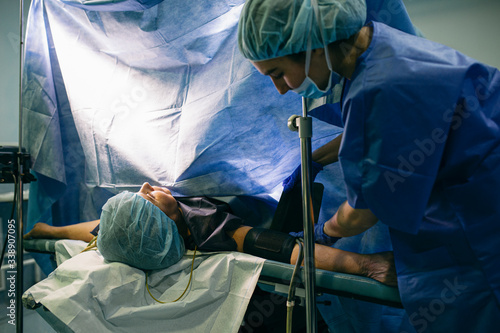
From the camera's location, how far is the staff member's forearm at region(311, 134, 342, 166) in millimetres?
1279

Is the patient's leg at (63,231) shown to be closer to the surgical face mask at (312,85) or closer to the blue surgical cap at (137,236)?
the blue surgical cap at (137,236)

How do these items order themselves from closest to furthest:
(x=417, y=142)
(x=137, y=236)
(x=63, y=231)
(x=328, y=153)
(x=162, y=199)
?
(x=417, y=142), (x=328, y=153), (x=137, y=236), (x=162, y=199), (x=63, y=231)

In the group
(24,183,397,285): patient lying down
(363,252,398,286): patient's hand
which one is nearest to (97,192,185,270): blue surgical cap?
(24,183,397,285): patient lying down

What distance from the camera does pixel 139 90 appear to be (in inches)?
65.4

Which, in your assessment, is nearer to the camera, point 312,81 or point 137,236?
point 312,81

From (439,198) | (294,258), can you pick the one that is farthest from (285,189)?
(439,198)

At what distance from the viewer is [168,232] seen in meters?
1.53

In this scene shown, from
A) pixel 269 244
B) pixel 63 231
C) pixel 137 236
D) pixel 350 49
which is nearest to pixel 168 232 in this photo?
pixel 137 236

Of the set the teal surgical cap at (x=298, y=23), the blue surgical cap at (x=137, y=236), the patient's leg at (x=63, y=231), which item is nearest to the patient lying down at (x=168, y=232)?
the blue surgical cap at (x=137, y=236)

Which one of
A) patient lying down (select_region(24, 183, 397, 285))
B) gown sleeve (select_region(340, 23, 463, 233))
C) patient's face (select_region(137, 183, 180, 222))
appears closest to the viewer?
gown sleeve (select_region(340, 23, 463, 233))

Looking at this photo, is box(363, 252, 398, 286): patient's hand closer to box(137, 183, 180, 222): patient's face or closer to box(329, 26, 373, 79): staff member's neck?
box(329, 26, 373, 79): staff member's neck

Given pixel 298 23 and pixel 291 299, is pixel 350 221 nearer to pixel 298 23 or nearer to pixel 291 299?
pixel 291 299

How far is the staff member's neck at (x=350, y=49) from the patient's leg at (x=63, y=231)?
148 centimetres

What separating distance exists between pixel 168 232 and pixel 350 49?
1.04m
